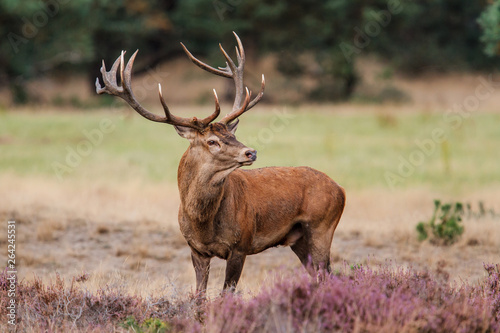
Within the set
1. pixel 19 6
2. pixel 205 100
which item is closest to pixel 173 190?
pixel 19 6

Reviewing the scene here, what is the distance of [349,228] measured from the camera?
11.2 m

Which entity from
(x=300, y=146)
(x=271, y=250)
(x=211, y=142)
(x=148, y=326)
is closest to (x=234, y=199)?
(x=211, y=142)

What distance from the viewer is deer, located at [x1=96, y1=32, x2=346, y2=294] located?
246 inches

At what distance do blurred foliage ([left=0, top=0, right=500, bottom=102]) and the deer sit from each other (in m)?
22.9

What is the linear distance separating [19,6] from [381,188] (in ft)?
59.0

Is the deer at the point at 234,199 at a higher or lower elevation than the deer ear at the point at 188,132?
lower

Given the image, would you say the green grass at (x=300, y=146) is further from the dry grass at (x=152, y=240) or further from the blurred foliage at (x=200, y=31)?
the blurred foliage at (x=200, y=31)

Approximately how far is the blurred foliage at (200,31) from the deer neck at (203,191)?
76.1 feet

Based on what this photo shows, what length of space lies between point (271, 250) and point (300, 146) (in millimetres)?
11242

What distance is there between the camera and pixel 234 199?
650 cm

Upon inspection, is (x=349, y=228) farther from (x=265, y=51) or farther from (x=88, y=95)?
(x=88, y=95)

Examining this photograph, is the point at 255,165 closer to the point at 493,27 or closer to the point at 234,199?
the point at 493,27

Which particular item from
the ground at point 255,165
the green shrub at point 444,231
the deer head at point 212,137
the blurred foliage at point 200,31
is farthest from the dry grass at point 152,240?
the blurred foliage at point 200,31

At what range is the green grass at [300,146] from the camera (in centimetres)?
1741
